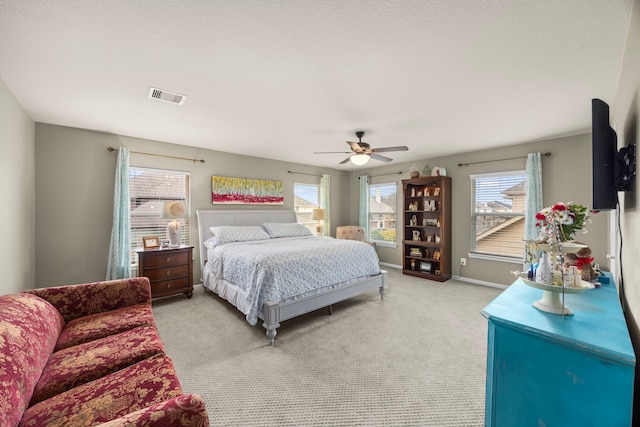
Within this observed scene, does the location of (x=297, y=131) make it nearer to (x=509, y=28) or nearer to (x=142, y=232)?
(x=509, y=28)

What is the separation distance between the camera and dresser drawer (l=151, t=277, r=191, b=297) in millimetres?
3637

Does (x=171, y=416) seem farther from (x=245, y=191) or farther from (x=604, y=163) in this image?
(x=245, y=191)

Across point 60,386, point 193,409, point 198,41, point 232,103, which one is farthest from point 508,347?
point 232,103

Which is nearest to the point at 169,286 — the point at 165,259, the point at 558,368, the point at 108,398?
the point at 165,259

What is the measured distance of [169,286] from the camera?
3.77 metres

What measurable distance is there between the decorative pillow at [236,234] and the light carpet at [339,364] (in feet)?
3.20

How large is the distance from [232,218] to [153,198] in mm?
1261

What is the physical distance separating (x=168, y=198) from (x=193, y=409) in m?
4.08

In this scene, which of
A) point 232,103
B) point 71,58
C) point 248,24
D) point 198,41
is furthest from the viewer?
point 232,103

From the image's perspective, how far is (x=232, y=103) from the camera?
8.86ft

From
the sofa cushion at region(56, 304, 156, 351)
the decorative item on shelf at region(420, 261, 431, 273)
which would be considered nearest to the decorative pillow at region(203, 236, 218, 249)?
the sofa cushion at region(56, 304, 156, 351)

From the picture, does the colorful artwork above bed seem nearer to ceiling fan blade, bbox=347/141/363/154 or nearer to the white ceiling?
the white ceiling

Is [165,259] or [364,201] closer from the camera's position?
[165,259]

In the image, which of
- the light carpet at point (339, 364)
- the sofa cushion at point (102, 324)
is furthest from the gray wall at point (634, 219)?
the sofa cushion at point (102, 324)
